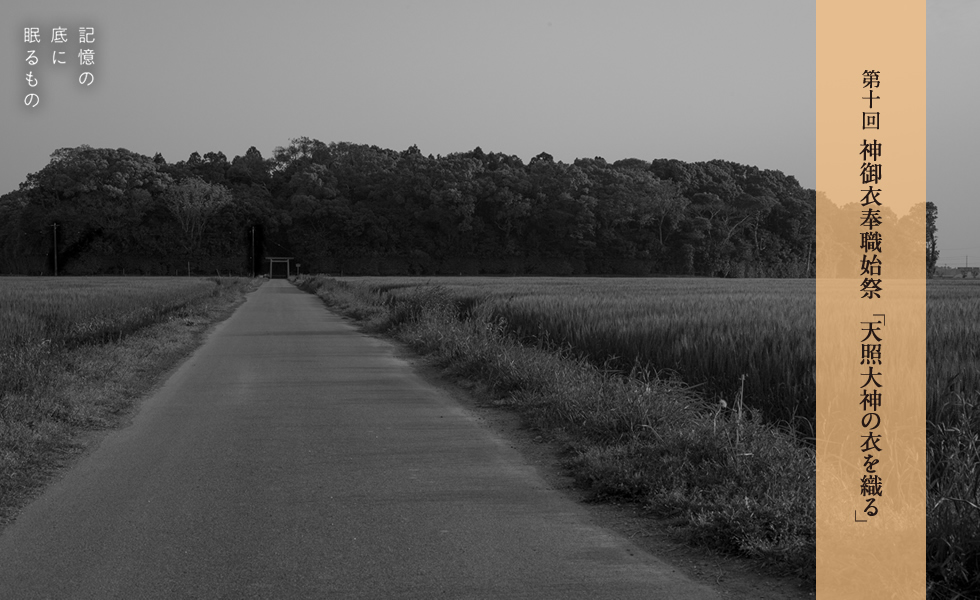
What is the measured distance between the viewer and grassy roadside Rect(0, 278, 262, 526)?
5816mm

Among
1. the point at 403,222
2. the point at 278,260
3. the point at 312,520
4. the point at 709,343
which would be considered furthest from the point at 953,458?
Result: the point at 278,260

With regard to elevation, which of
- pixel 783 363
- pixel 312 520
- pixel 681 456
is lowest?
pixel 312 520

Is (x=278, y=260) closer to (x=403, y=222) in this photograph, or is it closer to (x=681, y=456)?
(x=403, y=222)

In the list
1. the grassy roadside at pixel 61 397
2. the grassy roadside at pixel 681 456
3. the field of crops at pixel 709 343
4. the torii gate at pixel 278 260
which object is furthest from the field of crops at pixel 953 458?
the torii gate at pixel 278 260

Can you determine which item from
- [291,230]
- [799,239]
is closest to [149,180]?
[291,230]

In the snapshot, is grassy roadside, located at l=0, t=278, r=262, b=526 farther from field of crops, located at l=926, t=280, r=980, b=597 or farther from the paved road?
field of crops, located at l=926, t=280, r=980, b=597

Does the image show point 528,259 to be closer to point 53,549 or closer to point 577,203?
point 577,203

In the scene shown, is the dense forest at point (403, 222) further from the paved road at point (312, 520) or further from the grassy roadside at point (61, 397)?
the paved road at point (312, 520)

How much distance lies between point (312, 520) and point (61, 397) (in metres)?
4.99

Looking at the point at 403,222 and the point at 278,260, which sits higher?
the point at 403,222

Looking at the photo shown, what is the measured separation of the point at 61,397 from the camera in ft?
26.9

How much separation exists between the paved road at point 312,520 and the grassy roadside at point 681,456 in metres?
0.47

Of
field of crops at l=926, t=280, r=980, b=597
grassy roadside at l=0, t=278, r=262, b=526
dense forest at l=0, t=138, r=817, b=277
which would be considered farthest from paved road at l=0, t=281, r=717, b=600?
dense forest at l=0, t=138, r=817, b=277

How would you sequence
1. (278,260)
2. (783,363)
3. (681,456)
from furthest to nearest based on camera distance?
(278,260) < (783,363) < (681,456)
